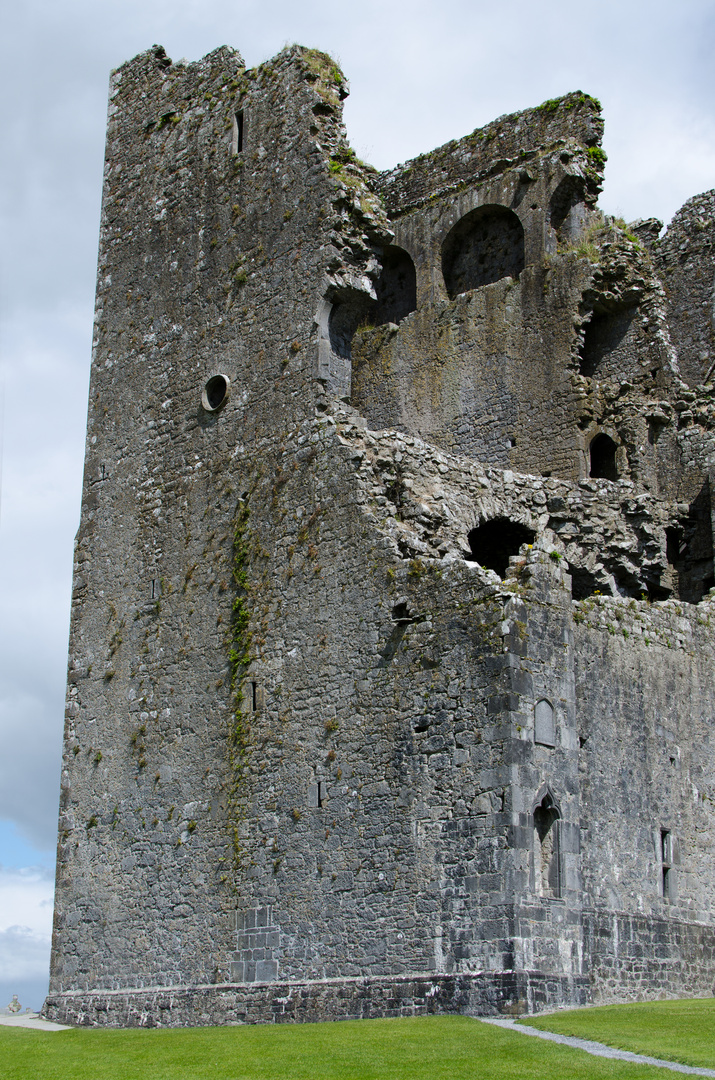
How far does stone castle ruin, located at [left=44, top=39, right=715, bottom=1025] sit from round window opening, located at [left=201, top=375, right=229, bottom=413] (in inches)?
3.0

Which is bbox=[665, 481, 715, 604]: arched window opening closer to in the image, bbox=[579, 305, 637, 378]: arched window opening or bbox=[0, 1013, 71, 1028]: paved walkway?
bbox=[579, 305, 637, 378]: arched window opening

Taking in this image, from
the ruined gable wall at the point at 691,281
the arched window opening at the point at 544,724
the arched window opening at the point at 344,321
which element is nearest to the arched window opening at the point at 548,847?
the arched window opening at the point at 544,724

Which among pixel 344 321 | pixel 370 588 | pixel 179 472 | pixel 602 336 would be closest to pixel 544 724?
pixel 370 588

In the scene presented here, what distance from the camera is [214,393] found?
70.4 feet

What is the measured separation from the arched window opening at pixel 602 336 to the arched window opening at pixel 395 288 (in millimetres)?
4432

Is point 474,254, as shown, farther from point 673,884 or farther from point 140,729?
point 673,884

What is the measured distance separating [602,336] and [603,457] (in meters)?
2.14

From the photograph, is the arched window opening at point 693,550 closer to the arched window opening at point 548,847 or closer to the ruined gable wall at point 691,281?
the ruined gable wall at point 691,281

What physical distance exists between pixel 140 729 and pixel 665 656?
24.7ft

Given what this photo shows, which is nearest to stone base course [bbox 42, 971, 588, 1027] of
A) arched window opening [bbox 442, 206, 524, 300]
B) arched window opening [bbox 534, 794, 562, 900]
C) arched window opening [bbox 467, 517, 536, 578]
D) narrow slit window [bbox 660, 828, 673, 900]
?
arched window opening [bbox 534, 794, 562, 900]

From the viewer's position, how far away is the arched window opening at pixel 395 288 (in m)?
28.1

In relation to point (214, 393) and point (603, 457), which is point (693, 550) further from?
point (214, 393)

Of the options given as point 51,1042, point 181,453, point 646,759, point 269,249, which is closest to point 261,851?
point 51,1042

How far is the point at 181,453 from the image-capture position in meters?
21.7
